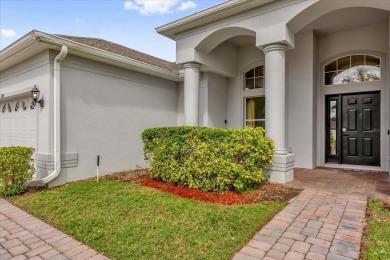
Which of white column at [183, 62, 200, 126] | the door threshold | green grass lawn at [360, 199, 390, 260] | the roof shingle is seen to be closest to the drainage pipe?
the roof shingle

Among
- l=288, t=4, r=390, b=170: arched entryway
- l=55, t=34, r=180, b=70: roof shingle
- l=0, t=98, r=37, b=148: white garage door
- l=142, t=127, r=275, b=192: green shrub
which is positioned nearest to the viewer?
l=142, t=127, r=275, b=192: green shrub

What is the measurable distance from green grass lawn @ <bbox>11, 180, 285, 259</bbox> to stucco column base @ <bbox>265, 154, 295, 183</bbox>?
54.3 inches

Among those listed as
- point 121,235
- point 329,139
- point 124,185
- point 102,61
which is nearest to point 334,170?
point 329,139

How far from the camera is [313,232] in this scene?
2.87 m

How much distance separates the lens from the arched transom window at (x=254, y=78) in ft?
26.2

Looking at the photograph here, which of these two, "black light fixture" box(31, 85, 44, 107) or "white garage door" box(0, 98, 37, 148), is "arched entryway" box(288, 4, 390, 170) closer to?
"black light fixture" box(31, 85, 44, 107)

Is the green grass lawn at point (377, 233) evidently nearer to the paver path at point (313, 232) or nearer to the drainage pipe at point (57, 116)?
the paver path at point (313, 232)

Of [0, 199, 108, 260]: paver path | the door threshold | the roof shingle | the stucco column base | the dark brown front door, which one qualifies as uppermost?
the roof shingle

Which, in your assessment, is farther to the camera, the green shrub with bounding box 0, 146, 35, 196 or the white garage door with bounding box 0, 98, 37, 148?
the white garage door with bounding box 0, 98, 37, 148

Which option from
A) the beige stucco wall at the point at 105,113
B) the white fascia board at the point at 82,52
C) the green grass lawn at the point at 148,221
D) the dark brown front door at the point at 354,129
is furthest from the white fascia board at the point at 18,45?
the dark brown front door at the point at 354,129

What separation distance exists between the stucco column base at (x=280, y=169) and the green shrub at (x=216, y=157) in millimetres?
210

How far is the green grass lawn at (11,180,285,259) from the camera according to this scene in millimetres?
2562

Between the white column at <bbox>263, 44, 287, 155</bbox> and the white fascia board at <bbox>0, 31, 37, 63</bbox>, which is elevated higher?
the white fascia board at <bbox>0, 31, 37, 63</bbox>

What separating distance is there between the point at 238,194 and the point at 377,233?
6.70 feet
